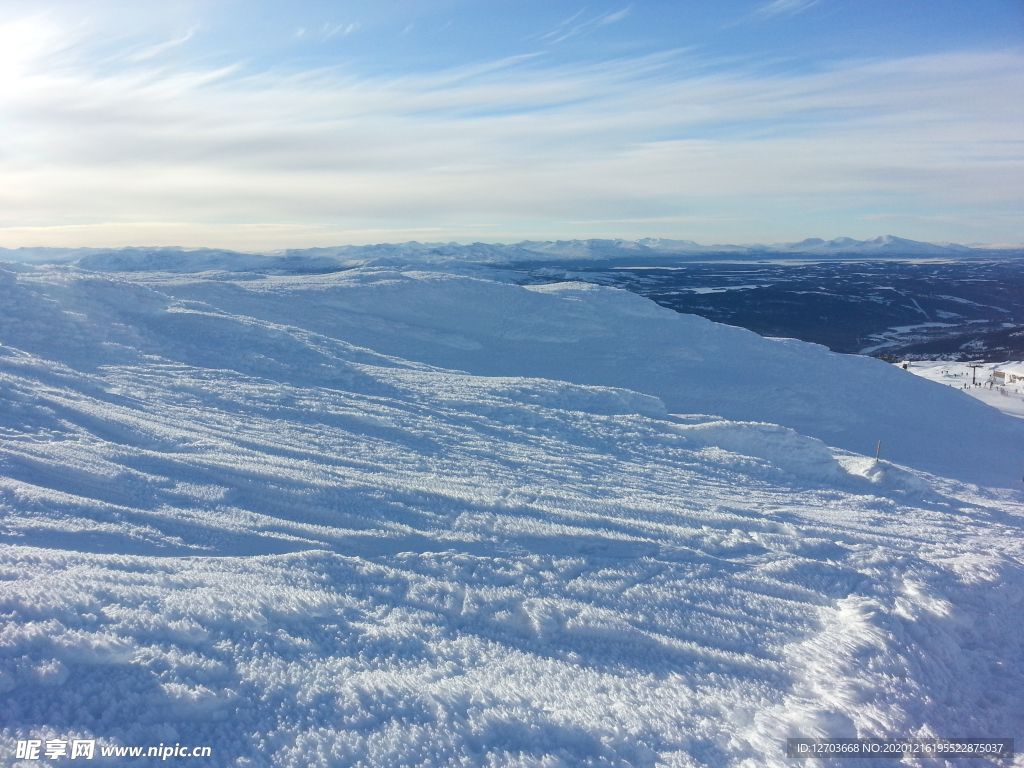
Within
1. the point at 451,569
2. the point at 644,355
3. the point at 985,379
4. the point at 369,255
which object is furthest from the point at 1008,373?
the point at 369,255

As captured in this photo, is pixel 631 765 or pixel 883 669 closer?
pixel 631 765

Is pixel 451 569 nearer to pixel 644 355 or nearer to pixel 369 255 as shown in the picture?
pixel 644 355

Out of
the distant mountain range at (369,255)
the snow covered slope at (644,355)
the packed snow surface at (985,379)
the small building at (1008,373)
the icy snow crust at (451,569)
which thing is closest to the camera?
the icy snow crust at (451,569)

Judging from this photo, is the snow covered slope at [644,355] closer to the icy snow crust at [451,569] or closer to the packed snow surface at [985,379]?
the icy snow crust at [451,569]

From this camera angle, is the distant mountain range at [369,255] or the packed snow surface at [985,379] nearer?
the packed snow surface at [985,379]

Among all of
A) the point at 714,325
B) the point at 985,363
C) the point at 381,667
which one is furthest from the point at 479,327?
the point at 985,363

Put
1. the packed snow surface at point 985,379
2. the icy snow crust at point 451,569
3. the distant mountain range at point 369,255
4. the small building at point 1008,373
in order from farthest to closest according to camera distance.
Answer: the distant mountain range at point 369,255 → the small building at point 1008,373 → the packed snow surface at point 985,379 → the icy snow crust at point 451,569

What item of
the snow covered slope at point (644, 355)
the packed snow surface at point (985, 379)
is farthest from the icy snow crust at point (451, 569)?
the packed snow surface at point (985, 379)

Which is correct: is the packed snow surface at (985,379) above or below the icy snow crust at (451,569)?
below

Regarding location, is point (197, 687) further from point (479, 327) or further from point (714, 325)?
point (714, 325)
